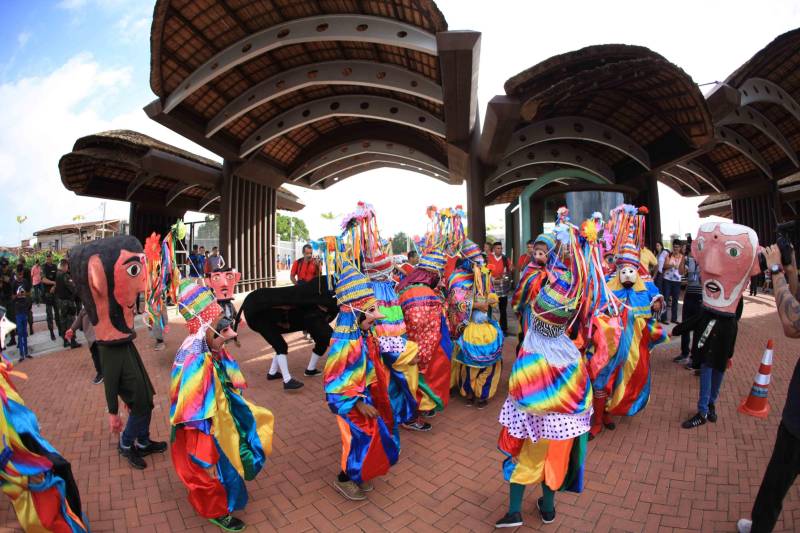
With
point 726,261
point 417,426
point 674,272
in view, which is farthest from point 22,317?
point 674,272

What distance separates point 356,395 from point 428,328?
1.33 meters

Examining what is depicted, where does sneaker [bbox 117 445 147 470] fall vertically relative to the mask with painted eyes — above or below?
below

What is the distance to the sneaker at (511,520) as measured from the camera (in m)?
2.62

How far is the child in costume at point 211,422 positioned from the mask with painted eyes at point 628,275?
164 inches

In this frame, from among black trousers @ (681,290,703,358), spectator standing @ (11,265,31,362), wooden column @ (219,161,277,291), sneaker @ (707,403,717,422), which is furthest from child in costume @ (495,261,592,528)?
wooden column @ (219,161,277,291)

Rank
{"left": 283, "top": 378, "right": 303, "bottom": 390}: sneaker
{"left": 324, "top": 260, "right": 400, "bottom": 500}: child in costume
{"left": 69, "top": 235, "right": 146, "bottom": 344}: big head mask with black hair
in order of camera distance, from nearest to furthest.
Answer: {"left": 324, "top": 260, "right": 400, "bottom": 500}: child in costume, {"left": 69, "top": 235, "right": 146, "bottom": 344}: big head mask with black hair, {"left": 283, "top": 378, "right": 303, "bottom": 390}: sneaker

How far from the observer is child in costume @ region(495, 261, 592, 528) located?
94.8 inches

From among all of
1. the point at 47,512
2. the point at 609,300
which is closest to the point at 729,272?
the point at 609,300

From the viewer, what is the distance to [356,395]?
2.86 meters

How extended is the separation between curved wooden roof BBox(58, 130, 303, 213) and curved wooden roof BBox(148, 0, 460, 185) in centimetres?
152

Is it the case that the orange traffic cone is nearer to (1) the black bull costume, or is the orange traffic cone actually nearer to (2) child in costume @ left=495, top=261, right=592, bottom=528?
(2) child in costume @ left=495, top=261, right=592, bottom=528

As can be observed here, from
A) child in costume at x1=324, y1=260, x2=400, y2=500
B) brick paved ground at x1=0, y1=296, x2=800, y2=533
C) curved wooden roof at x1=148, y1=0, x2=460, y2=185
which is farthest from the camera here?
curved wooden roof at x1=148, y1=0, x2=460, y2=185

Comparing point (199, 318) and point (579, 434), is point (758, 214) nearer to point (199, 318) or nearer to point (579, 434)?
point (579, 434)

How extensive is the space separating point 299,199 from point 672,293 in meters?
18.9
